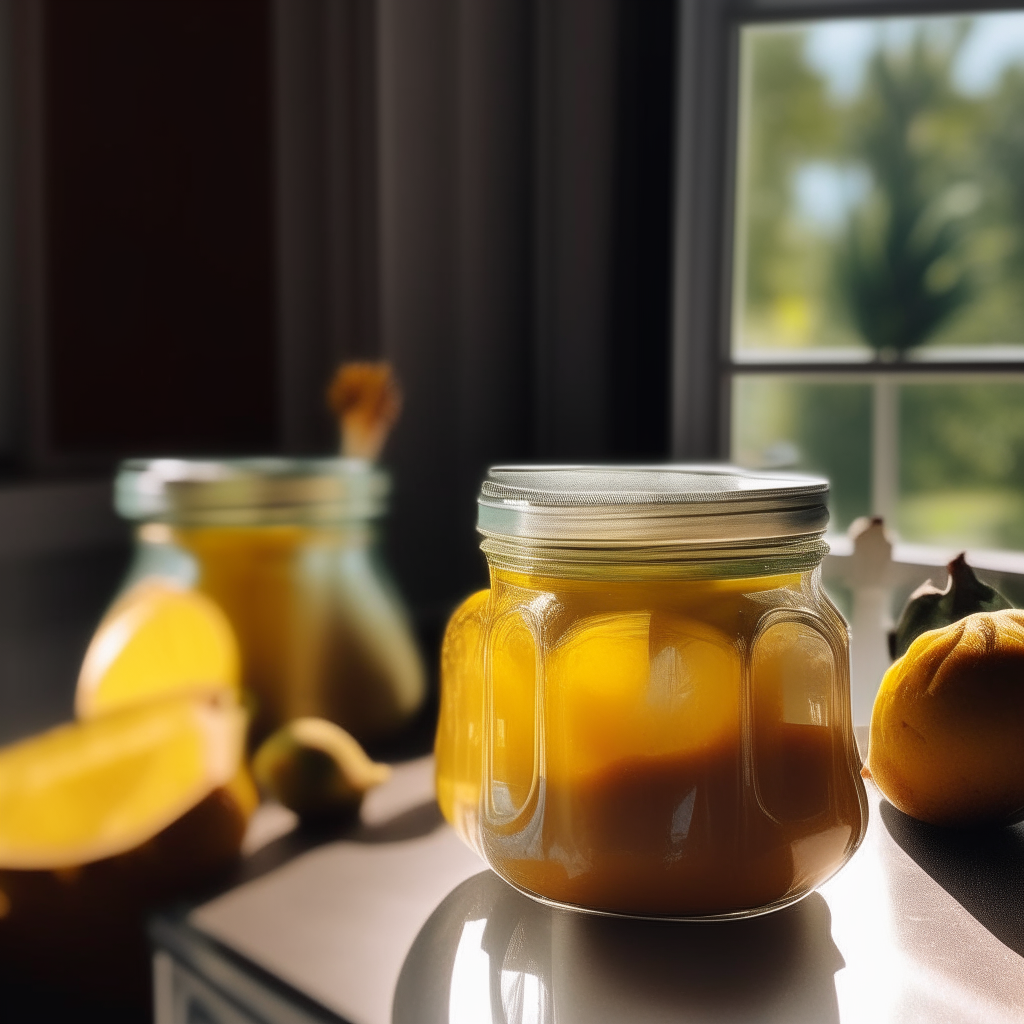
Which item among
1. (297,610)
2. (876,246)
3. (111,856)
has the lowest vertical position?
(111,856)

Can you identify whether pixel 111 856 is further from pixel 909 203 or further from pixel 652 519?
pixel 909 203

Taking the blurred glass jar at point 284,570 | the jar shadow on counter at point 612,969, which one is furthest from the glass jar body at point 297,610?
the jar shadow on counter at point 612,969

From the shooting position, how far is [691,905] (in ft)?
1.53

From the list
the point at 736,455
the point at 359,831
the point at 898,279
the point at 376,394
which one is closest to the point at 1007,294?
the point at 898,279

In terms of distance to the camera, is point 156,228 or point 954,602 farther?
point 156,228

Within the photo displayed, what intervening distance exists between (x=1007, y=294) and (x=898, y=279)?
10cm

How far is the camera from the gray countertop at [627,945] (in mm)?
434

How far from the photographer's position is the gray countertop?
43cm

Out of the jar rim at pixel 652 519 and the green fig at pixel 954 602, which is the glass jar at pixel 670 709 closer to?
the jar rim at pixel 652 519

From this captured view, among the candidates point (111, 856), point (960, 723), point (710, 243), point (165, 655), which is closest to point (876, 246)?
point (710, 243)

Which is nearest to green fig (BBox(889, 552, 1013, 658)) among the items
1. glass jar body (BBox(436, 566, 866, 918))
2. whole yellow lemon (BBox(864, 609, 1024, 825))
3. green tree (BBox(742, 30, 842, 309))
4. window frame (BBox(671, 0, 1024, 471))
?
whole yellow lemon (BBox(864, 609, 1024, 825))

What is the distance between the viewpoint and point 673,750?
458mm

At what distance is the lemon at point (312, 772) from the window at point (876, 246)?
0.52m

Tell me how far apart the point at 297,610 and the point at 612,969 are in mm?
352
